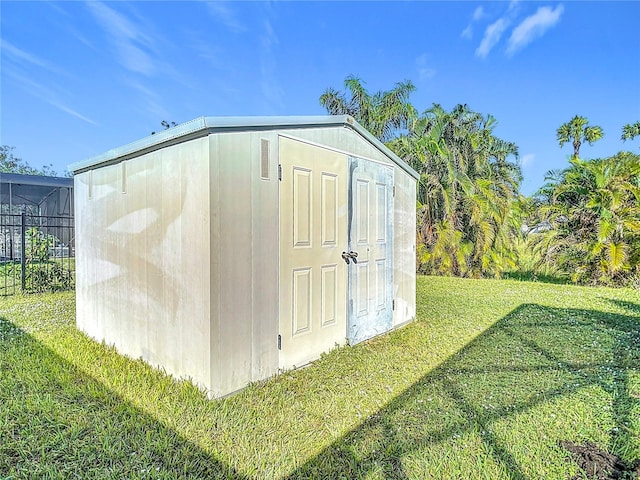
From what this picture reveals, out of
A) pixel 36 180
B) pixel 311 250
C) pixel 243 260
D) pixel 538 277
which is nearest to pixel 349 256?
pixel 311 250

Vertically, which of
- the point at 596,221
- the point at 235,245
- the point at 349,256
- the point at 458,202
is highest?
the point at 458,202

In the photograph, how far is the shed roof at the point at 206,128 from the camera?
8.90 ft

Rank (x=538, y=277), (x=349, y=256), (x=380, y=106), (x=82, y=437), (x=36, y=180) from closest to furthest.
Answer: (x=82, y=437)
(x=349, y=256)
(x=538, y=277)
(x=36, y=180)
(x=380, y=106)

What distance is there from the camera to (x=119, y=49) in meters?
9.10

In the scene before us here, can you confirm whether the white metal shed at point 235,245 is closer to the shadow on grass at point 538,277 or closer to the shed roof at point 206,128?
the shed roof at point 206,128

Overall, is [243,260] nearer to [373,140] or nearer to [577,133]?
[373,140]

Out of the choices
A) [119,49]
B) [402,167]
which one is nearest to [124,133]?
[119,49]

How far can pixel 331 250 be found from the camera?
3.83 meters

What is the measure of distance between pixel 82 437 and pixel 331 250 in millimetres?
2557

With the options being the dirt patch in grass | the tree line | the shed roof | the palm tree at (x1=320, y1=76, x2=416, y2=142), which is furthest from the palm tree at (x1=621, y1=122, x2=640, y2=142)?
the dirt patch in grass

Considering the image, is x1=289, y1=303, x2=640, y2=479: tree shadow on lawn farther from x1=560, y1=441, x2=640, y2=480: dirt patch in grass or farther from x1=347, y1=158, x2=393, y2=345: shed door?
x1=347, y1=158, x2=393, y2=345: shed door

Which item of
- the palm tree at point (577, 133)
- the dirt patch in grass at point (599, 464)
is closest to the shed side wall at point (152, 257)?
the dirt patch in grass at point (599, 464)

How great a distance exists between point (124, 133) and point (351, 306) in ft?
48.8

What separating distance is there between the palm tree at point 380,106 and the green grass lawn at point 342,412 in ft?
32.9
